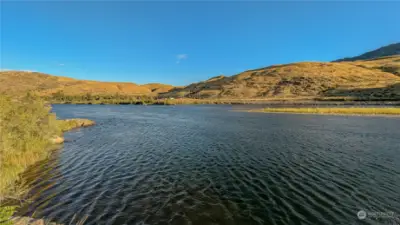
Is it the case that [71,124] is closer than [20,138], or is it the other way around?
[20,138]

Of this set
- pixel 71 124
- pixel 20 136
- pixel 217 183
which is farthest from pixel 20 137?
pixel 71 124

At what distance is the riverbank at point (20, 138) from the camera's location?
1520 cm

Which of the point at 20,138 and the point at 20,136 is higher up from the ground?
the point at 20,136

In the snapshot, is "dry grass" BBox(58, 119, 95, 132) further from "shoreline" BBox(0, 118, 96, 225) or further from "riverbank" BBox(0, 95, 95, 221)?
"riverbank" BBox(0, 95, 95, 221)

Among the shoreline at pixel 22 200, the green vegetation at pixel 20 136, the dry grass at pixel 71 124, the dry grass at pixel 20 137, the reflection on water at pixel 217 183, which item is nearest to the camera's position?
the shoreline at pixel 22 200

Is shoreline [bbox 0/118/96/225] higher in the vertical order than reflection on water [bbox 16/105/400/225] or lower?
higher

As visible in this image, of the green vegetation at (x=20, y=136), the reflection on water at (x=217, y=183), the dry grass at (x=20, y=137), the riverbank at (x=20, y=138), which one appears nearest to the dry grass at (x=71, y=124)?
the riverbank at (x=20, y=138)

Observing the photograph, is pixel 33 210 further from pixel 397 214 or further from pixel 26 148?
pixel 397 214

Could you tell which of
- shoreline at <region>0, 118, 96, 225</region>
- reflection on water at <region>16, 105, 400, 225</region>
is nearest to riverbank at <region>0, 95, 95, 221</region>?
shoreline at <region>0, 118, 96, 225</region>

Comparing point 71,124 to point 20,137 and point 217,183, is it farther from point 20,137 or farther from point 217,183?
point 217,183

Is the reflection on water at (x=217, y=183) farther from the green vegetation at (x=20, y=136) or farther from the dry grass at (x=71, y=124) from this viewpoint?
the dry grass at (x=71, y=124)

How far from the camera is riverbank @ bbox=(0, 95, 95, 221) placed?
15203 mm

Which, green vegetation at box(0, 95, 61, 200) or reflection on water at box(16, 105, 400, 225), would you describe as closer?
reflection on water at box(16, 105, 400, 225)

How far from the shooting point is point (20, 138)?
68.4 ft
